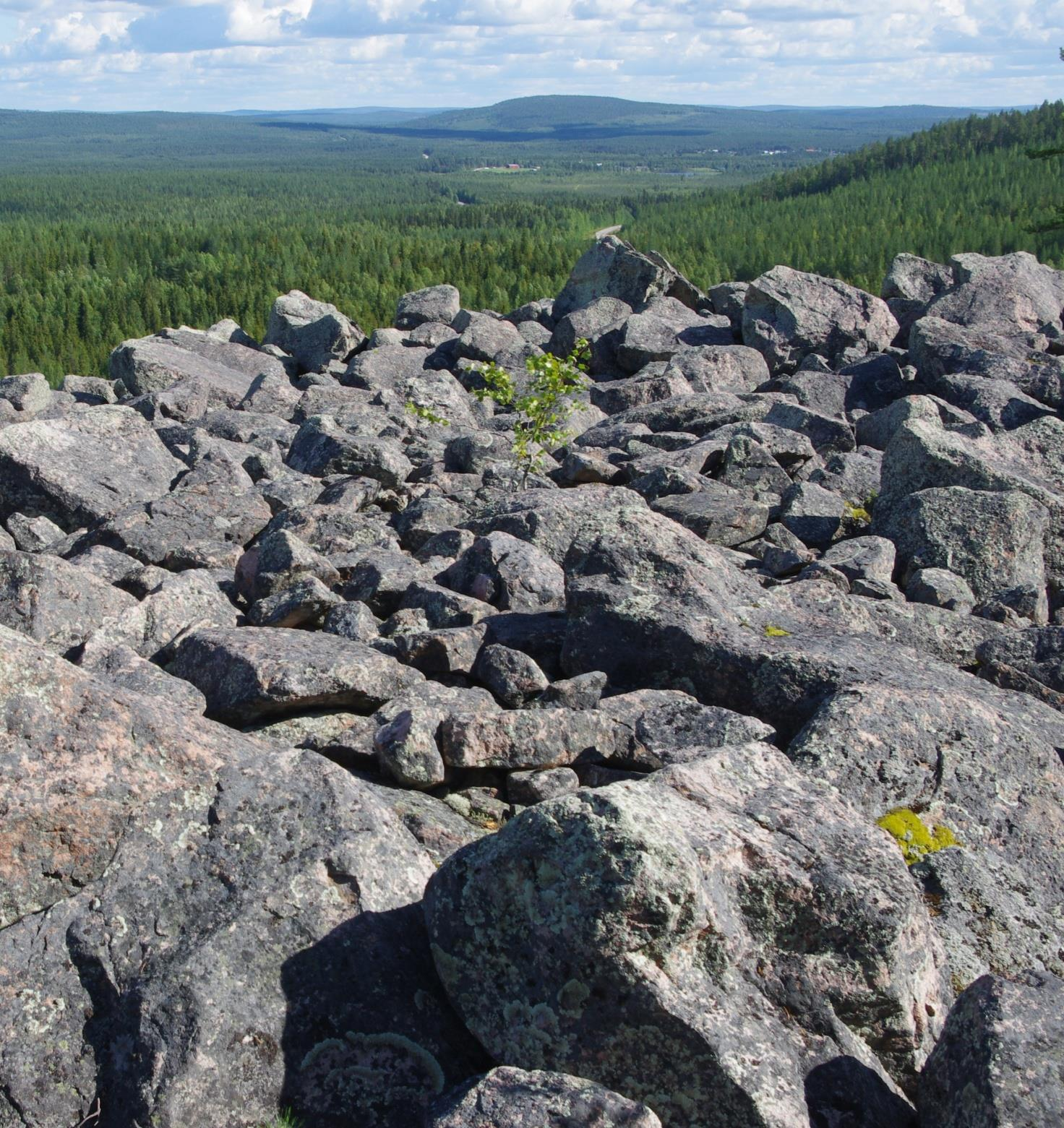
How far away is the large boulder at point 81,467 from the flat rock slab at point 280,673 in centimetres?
839

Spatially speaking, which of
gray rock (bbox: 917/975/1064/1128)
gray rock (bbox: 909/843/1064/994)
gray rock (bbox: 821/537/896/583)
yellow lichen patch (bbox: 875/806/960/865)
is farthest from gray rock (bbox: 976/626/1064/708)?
gray rock (bbox: 917/975/1064/1128)

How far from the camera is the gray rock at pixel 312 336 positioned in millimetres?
33594

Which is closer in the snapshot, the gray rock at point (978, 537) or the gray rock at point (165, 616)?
the gray rock at point (165, 616)

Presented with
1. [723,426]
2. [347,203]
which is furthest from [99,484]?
[347,203]

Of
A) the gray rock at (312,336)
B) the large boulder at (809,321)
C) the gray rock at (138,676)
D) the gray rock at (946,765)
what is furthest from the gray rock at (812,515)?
the gray rock at (312,336)

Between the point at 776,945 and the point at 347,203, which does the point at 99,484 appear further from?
the point at 347,203

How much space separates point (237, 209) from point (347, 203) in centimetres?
2488

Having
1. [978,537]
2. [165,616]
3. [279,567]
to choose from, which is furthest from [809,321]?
[165,616]

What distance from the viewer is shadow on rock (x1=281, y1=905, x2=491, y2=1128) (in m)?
5.24

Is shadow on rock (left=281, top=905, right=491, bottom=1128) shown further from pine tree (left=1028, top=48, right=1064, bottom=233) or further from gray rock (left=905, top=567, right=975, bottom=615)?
pine tree (left=1028, top=48, right=1064, bottom=233)

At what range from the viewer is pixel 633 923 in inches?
199

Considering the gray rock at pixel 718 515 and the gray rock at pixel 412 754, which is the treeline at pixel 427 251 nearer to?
the gray rock at pixel 718 515

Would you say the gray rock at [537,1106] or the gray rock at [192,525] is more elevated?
the gray rock at [537,1106]

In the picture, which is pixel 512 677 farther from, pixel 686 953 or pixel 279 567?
pixel 686 953
